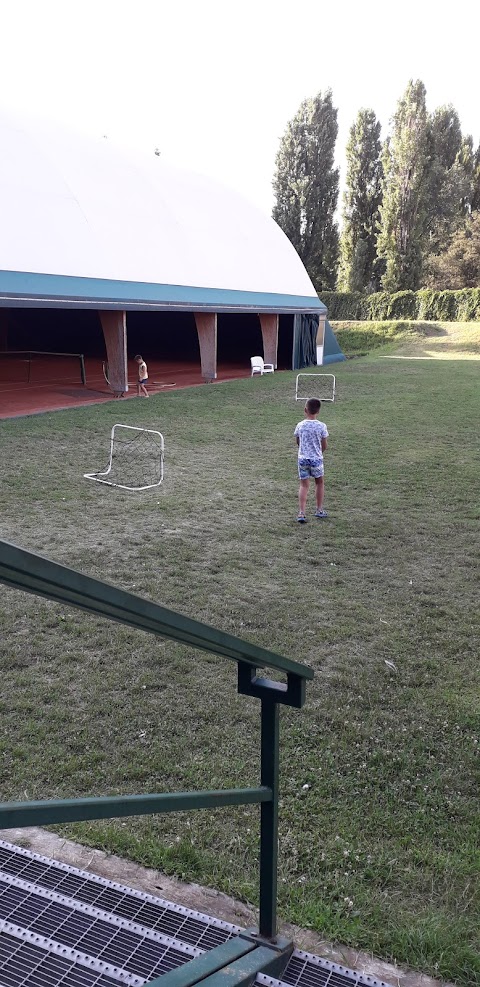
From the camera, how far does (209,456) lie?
1198 cm

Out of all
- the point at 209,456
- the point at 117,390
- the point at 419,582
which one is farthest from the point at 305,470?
the point at 117,390

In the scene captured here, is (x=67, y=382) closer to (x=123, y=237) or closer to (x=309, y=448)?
(x=123, y=237)

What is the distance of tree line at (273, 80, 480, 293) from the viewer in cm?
4375

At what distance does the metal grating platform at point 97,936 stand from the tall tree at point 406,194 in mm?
44848

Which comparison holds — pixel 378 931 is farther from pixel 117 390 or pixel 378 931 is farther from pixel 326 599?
pixel 117 390

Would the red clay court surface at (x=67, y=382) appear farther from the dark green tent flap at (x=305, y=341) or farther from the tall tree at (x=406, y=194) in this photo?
the tall tree at (x=406, y=194)

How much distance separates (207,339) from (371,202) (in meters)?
28.8

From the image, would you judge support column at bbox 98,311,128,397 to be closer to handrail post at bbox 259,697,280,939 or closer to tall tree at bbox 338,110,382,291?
handrail post at bbox 259,697,280,939

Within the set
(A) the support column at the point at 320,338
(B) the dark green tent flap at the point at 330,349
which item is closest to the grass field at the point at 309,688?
(A) the support column at the point at 320,338

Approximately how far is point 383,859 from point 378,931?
480 mm

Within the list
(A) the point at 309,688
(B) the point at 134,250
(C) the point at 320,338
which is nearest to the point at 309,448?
(A) the point at 309,688

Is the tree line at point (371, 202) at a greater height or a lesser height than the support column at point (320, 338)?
greater

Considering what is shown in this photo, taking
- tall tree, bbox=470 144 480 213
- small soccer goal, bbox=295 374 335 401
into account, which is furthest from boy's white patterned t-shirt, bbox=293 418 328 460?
tall tree, bbox=470 144 480 213

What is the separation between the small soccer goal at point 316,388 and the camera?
18.7m
